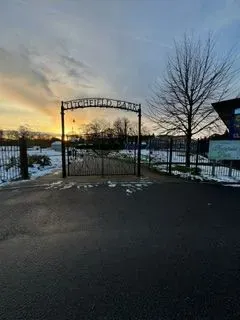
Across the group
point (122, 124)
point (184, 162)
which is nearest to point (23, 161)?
point (184, 162)

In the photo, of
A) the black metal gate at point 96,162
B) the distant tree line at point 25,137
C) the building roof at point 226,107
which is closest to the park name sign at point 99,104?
the black metal gate at point 96,162

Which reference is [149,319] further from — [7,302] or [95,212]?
[95,212]

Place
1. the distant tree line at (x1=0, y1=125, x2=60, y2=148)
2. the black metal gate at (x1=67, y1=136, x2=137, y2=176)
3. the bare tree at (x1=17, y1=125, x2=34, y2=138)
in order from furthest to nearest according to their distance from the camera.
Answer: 1. the bare tree at (x1=17, y1=125, x2=34, y2=138)
2. the black metal gate at (x1=67, y1=136, x2=137, y2=176)
3. the distant tree line at (x1=0, y1=125, x2=60, y2=148)

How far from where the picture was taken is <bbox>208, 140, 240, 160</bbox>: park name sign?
11.2m

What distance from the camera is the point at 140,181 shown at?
400 inches

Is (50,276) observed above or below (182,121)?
below

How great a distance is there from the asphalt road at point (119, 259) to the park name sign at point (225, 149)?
16.6 ft

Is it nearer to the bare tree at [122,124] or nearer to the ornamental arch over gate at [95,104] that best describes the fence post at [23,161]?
the ornamental arch over gate at [95,104]

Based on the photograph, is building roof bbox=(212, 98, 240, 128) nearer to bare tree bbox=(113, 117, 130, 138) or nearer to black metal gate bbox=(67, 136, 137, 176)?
black metal gate bbox=(67, 136, 137, 176)

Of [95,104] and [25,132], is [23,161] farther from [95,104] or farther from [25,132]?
[25,132]

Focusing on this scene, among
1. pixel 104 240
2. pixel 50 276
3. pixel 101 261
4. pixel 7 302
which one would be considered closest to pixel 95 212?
pixel 104 240

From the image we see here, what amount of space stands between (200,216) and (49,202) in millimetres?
4097

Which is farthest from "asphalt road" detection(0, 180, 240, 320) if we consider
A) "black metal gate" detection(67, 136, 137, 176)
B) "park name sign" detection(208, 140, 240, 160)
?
"black metal gate" detection(67, 136, 137, 176)

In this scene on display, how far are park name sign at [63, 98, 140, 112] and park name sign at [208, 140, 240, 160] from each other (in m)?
4.19
